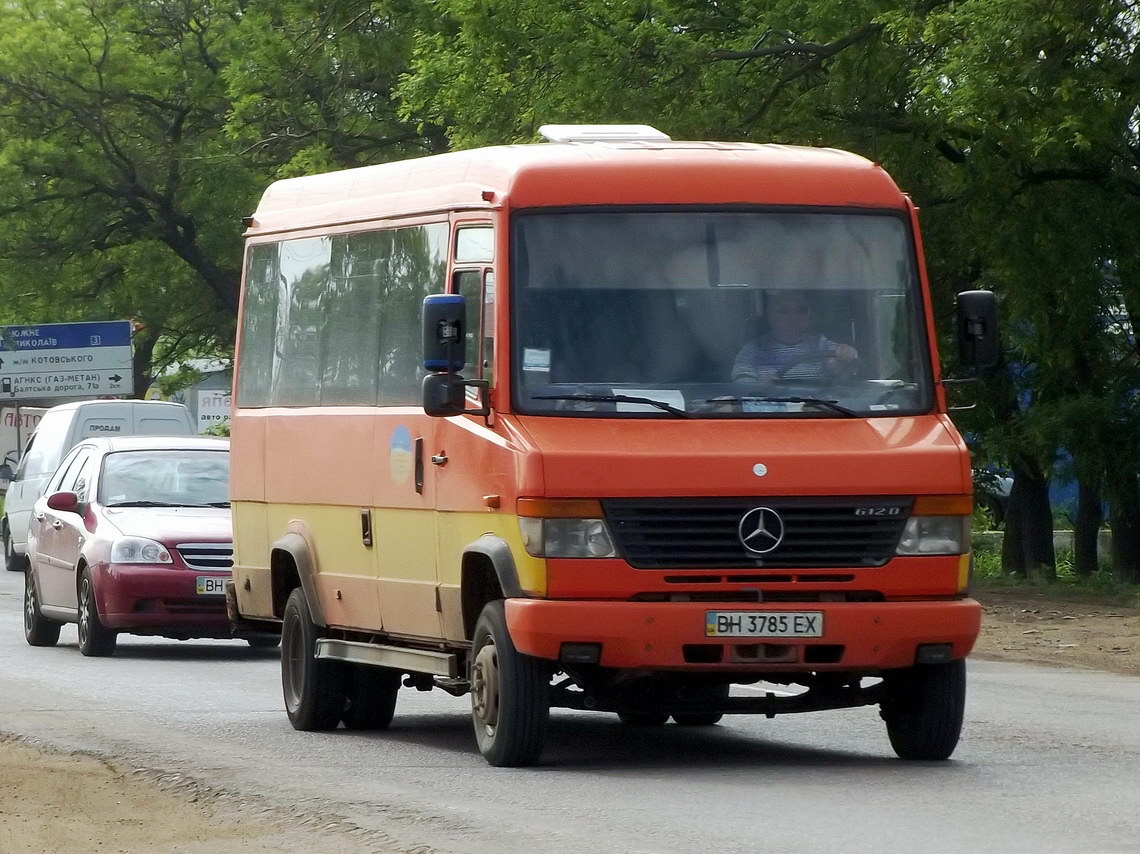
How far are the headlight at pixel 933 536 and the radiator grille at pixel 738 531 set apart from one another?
51 mm

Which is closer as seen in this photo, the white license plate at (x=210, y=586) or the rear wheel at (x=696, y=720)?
the rear wheel at (x=696, y=720)

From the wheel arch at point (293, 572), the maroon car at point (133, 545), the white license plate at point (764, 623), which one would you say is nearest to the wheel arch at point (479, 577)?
the white license plate at point (764, 623)

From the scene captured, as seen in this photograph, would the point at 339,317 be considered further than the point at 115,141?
No

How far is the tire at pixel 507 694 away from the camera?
10383mm

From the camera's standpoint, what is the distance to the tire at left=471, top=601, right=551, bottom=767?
10.4m

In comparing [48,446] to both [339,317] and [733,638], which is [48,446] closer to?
[339,317]

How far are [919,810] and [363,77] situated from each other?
33.2 metres

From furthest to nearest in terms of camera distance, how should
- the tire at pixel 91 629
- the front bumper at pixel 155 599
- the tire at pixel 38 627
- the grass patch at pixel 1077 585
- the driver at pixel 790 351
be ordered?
the grass patch at pixel 1077 585 < the tire at pixel 38 627 < the tire at pixel 91 629 < the front bumper at pixel 155 599 < the driver at pixel 790 351

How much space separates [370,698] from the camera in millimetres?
12984

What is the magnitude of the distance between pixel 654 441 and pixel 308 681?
3.14 m

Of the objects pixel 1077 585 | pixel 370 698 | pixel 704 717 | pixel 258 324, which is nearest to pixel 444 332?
pixel 370 698

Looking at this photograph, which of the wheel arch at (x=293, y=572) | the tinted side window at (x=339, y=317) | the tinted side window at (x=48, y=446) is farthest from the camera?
the tinted side window at (x=48, y=446)

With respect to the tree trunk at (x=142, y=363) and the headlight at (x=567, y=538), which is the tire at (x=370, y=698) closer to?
the headlight at (x=567, y=538)

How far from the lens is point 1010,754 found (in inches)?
452
